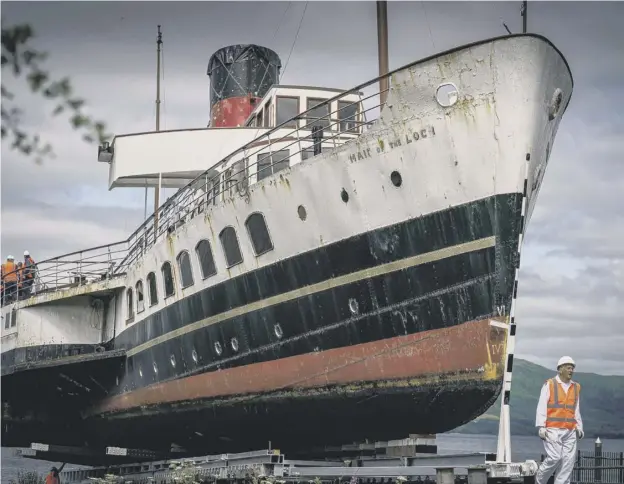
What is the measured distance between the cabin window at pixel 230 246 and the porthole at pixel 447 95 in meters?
4.84

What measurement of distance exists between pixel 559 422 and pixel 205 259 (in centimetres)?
921

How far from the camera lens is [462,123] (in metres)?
14.1

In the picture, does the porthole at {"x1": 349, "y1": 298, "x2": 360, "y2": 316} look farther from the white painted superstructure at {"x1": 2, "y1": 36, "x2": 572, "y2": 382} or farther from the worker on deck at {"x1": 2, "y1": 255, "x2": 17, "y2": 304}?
the worker on deck at {"x1": 2, "y1": 255, "x2": 17, "y2": 304}

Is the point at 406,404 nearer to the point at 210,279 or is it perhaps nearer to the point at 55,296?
the point at 210,279

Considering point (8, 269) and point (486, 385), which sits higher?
point (8, 269)

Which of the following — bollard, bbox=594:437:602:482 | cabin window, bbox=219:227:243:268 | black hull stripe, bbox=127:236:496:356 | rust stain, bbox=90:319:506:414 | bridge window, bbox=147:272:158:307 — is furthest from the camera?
bridge window, bbox=147:272:158:307

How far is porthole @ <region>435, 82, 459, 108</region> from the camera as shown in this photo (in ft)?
46.4

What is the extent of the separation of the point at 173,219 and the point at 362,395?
7.06 metres

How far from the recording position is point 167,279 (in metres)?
20.1

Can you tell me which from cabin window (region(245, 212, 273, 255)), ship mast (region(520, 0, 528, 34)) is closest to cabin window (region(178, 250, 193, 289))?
cabin window (region(245, 212, 273, 255))

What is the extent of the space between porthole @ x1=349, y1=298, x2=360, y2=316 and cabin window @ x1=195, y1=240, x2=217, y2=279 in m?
3.83

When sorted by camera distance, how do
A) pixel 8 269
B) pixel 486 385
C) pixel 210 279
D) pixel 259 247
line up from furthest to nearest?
pixel 8 269, pixel 210 279, pixel 259 247, pixel 486 385

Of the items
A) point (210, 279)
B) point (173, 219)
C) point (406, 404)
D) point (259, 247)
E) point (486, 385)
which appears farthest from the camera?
point (173, 219)

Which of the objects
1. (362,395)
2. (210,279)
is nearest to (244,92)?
(210,279)
